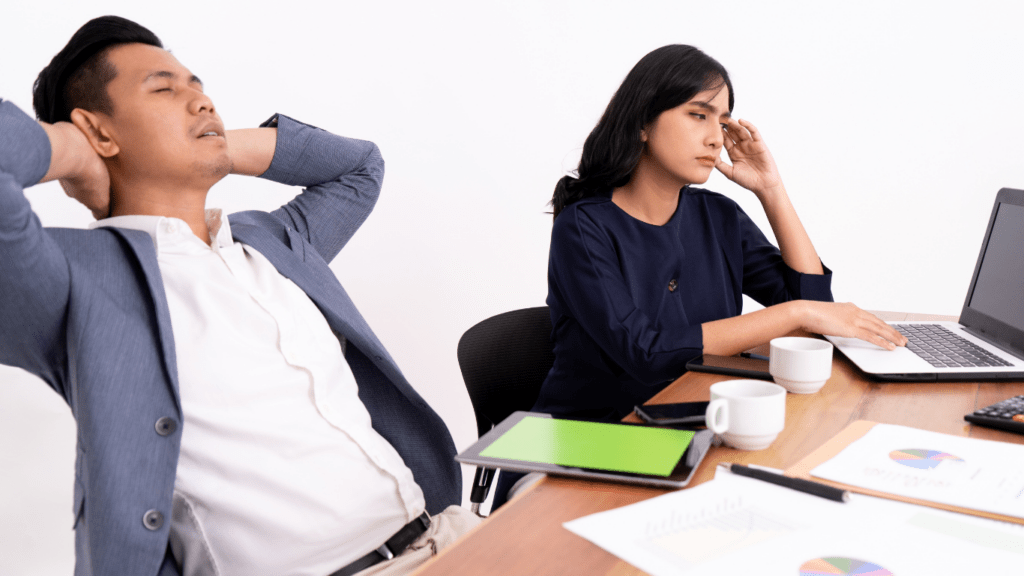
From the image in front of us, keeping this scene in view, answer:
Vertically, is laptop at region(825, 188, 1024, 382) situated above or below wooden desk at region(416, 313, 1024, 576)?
above

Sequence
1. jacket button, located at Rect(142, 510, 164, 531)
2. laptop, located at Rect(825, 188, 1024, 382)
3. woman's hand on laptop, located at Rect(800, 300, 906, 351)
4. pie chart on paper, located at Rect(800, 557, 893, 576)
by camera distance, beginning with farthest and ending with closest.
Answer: woman's hand on laptop, located at Rect(800, 300, 906, 351)
laptop, located at Rect(825, 188, 1024, 382)
jacket button, located at Rect(142, 510, 164, 531)
pie chart on paper, located at Rect(800, 557, 893, 576)

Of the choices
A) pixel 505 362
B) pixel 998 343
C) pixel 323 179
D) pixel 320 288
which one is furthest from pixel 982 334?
pixel 323 179

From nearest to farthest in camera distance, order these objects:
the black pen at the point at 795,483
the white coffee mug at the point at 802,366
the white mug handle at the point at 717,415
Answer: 1. the black pen at the point at 795,483
2. the white mug handle at the point at 717,415
3. the white coffee mug at the point at 802,366

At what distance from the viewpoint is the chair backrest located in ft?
4.93

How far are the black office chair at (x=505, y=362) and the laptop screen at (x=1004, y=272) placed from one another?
0.87 meters

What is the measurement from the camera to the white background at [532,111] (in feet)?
8.00

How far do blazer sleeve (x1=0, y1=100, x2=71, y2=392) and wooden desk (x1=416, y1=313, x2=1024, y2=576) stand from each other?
67cm

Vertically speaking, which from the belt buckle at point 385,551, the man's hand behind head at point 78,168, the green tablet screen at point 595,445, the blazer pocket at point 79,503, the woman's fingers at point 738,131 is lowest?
the belt buckle at point 385,551

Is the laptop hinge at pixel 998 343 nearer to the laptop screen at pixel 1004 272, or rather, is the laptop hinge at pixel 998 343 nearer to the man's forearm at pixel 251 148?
the laptop screen at pixel 1004 272

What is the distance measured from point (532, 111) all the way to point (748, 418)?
2.09 m

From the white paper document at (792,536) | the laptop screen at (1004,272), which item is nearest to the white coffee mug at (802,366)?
the white paper document at (792,536)

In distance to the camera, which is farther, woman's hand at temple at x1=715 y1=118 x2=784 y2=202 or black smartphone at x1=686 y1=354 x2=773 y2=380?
woman's hand at temple at x1=715 y1=118 x2=784 y2=202

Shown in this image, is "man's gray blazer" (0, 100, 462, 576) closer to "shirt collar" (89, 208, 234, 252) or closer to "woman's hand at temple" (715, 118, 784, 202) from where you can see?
"shirt collar" (89, 208, 234, 252)

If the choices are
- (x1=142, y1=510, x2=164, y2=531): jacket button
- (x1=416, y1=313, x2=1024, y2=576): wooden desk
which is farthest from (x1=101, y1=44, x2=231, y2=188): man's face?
(x1=416, y1=313, x2=1024, y2=576): wooden desk
